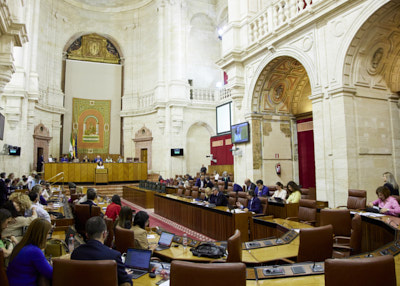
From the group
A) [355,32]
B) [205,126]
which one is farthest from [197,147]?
[355,32]

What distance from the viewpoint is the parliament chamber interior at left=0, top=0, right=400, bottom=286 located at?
8.07 ft

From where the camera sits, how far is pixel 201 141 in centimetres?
1748

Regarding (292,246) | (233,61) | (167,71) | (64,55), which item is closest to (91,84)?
(64,55)

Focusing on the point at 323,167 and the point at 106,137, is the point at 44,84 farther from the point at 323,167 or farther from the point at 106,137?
the point at 323,167

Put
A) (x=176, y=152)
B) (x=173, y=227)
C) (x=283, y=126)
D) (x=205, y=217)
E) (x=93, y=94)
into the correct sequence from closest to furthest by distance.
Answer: (x=205, y=217)
(x=173, y=227)
(x=283, y=126)
(x=176, y=152)
(x=93, y=94)

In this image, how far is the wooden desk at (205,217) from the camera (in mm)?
5121

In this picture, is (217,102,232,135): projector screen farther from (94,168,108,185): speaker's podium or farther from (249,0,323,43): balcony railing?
Answer: (94,168,108,185): speaker's podium

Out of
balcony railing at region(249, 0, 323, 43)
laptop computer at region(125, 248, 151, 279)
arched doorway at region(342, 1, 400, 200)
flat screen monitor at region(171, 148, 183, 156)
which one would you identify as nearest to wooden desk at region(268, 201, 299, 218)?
arched doorway at region(342, 1, 400, 200)

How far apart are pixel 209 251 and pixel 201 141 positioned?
1461cm

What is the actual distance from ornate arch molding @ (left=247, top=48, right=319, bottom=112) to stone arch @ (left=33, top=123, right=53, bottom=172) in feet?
39.2

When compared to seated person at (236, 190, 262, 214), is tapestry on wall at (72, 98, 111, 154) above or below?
above

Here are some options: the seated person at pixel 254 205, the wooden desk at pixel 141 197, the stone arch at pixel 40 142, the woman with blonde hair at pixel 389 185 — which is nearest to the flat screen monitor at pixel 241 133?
the wooden desk at pixel 141 197

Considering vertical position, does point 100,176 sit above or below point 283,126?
below

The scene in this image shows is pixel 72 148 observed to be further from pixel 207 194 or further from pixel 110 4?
pixel 207 194
